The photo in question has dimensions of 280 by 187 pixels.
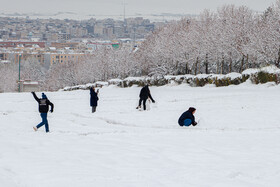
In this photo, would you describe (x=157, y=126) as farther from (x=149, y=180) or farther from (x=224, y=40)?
(x=224, y=40)

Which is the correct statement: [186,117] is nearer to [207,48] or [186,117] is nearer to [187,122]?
[187,122]

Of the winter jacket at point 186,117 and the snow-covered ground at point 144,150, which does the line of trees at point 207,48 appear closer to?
the snow-covered ground at point 144,150

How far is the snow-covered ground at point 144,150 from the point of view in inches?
381

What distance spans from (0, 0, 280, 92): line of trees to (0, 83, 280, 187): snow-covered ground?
75.5 feet

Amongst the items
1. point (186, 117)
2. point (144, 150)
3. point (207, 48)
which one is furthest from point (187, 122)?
point (207, 48)

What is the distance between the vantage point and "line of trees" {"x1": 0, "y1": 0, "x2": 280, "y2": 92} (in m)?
44.8

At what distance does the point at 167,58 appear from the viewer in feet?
217

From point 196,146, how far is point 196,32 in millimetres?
44963

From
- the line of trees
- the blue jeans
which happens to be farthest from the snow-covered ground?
the line of trees

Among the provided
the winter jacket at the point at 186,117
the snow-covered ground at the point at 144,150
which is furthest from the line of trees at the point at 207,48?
the winter jacket at the point at 186,117

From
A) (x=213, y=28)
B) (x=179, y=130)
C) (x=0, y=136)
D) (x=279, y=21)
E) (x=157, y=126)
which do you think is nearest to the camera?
(x=0, y=136)

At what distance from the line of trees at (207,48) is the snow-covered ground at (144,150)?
75.5ft

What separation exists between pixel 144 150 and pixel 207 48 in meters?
42.2

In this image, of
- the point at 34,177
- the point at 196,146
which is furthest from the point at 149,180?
the point at 196,146
